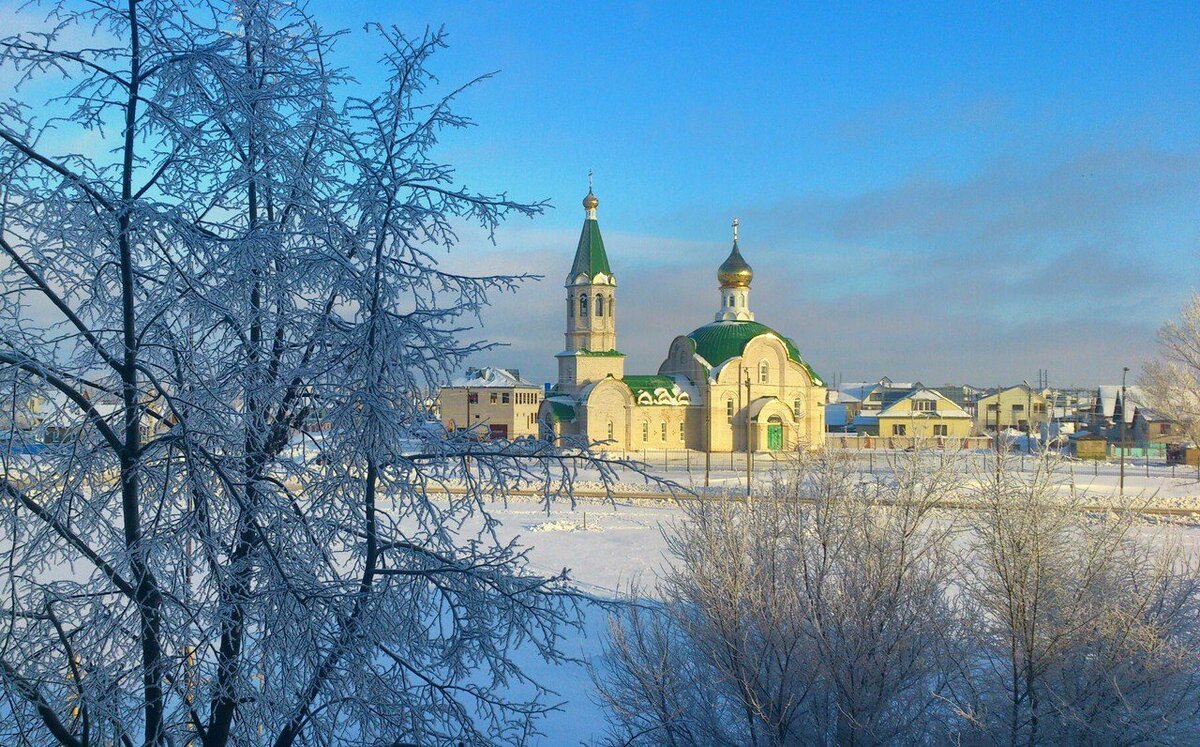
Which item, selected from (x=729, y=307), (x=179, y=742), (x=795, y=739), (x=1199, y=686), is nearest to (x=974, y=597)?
(x=1199, y=686)

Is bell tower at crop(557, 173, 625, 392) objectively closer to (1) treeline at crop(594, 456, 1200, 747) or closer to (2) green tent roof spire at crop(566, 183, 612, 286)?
(2) green tent roof spire at crop(566, 183, 612, 286)

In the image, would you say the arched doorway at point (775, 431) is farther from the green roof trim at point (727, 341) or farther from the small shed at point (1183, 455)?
the small shed at point (1183, 455)

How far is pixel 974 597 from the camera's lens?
9391mm

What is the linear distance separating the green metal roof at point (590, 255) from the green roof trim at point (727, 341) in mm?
6271

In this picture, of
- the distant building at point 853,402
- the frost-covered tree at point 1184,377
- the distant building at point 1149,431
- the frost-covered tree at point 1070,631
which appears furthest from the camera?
the distant building at point 853,402

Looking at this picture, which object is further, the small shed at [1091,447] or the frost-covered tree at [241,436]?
the small shed at [1091,447]

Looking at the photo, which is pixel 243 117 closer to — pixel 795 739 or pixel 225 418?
pixel 225 418

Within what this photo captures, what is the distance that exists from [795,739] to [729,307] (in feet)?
142

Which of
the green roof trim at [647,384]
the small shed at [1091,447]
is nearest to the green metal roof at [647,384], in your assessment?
the green roof trim at [647,384]

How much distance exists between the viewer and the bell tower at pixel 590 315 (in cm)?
4619

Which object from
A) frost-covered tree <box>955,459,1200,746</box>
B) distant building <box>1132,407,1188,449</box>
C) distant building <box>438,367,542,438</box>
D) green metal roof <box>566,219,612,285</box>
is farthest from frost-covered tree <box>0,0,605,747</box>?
distant building <box>1132,407,1188,449</box>

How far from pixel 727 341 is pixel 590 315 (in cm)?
741

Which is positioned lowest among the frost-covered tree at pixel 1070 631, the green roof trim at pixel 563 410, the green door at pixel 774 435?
the frost-covered tree at pixel 1070 631

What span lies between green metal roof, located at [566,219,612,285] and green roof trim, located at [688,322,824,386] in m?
6.27
